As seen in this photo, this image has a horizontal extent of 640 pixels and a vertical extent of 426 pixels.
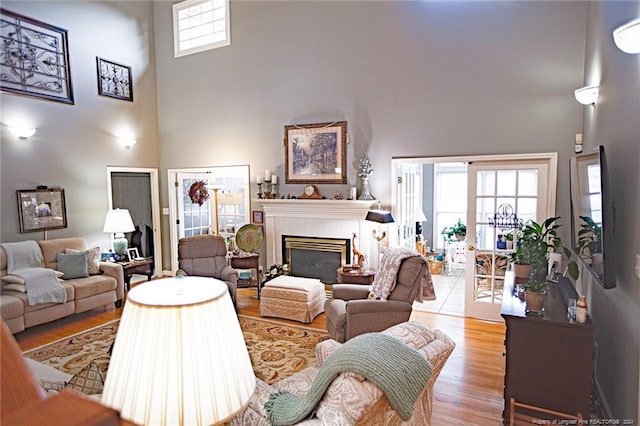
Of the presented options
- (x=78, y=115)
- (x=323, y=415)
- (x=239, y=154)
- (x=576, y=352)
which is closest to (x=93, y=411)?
(x=323, y=415)

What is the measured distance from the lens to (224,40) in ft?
21.3

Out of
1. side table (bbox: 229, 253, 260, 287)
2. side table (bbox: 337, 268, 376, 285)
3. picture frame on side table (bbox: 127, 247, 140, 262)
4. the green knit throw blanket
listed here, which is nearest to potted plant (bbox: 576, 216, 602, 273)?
the green knit throw blanket

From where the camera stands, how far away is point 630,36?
6.31 ft

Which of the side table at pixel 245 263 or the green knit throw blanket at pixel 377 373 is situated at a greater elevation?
the green knit throw blanket at pixel 377 373

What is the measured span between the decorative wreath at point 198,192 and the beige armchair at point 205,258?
1.88m

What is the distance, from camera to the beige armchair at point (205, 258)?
5.13m

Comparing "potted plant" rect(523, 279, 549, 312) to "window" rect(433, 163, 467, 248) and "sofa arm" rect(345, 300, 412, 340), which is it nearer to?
"sofa arm" rect(345, 300, 412, 340)

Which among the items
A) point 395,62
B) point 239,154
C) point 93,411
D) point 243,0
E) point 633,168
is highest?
point 243,0

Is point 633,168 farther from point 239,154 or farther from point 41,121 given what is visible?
point 41,121

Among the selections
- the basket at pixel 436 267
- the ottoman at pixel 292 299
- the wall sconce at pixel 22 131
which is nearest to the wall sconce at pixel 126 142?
the wall sconce at pixel 22 131

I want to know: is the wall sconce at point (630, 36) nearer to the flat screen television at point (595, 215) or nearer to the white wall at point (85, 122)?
the flat screen television at point (595, 215)

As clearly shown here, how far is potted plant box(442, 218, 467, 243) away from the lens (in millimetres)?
7903

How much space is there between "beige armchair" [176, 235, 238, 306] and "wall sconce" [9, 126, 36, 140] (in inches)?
102

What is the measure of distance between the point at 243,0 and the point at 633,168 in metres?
5.97
